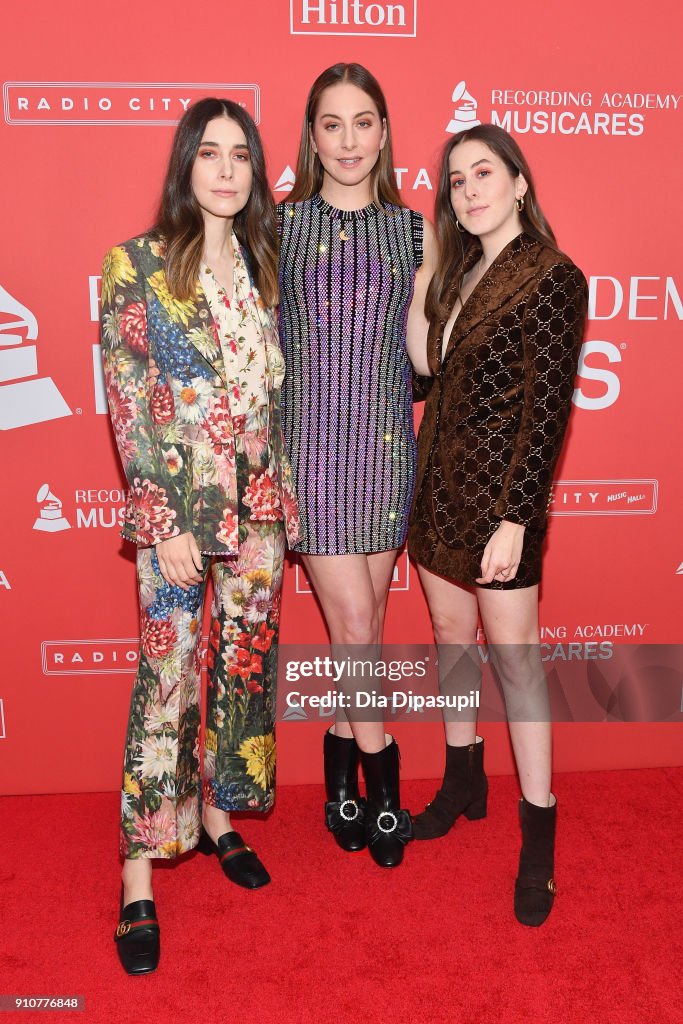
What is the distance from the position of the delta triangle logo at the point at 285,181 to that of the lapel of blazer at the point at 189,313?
2.20 ft

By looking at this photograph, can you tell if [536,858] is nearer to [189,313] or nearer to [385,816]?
[385,816]

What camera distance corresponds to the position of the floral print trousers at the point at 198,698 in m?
2.15

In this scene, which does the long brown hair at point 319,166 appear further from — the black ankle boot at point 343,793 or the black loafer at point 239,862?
the black loafer at point 239,862

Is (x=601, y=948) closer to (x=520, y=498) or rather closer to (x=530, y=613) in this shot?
(x=530, y=613)

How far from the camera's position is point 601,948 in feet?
7.11

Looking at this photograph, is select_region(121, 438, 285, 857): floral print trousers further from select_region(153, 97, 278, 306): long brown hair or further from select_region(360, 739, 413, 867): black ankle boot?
select_region(153, 97, 278, 306): long brown hair

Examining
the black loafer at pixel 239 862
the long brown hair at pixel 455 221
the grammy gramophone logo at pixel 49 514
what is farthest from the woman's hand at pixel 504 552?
the grammy gramophone logo at pixel 49 514

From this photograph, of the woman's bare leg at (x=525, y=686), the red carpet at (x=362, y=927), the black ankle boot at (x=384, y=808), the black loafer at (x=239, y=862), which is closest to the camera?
the red carpet at (x=362, y=927)

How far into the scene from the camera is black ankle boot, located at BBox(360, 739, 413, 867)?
99.6 inches

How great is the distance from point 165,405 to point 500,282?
801mm

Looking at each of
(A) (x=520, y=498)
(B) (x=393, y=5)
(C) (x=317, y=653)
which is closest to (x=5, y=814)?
(C) (x=317, y=653)

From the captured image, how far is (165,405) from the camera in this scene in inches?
80.8

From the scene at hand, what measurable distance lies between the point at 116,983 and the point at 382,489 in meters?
1.28

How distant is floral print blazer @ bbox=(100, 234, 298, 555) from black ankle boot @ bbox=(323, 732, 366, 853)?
2.70 feet
